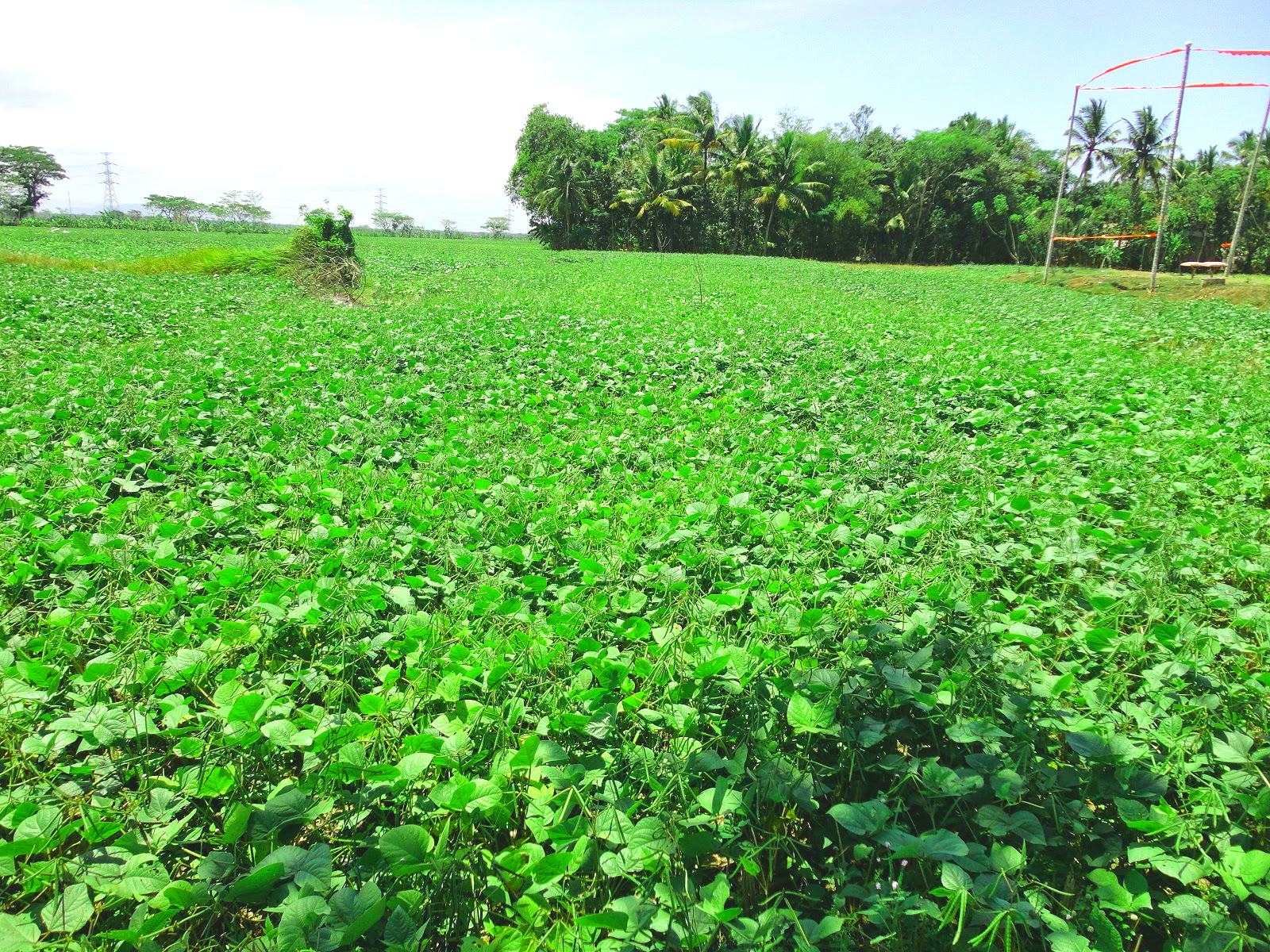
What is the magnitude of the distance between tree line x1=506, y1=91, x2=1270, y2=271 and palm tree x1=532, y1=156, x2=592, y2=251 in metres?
0.08

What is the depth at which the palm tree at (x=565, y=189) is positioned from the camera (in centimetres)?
3488

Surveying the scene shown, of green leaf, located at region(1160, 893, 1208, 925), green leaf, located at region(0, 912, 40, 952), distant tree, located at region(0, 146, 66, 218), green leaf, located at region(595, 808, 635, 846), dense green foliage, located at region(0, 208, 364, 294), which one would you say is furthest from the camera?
distant tree, located at region(0, 146, 66, 218)

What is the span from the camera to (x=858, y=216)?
34719 mm

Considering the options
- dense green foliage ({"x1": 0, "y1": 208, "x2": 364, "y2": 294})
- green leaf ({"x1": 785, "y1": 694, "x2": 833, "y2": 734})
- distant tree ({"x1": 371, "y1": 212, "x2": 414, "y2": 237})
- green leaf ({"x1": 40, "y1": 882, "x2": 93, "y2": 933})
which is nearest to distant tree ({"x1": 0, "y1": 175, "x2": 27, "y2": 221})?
distant tree ({"x1": 371, "y1": 212, "x2": 414, "y2": 237})

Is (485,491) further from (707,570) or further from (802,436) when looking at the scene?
(802,436)

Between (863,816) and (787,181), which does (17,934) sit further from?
(787,181)

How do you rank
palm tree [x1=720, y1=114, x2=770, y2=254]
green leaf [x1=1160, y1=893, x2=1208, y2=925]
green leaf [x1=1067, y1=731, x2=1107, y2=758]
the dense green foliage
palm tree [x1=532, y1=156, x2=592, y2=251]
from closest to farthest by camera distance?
green leaf [x1=1160, y1=893, x2=1208, y2=925] < green leaf [x1=1067, y1=731, x2=1107, y2=758] < the dense green foliage < palm tree [x1=720, y1=114, x2=770, y2=254] < palm tree [x1=532, y1=156, x2=592, y2=251]

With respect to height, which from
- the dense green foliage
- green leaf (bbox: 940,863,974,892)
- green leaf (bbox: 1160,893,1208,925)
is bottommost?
green leaf (bbox: 1160,893,1208,925)

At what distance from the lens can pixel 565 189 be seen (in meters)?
35.0

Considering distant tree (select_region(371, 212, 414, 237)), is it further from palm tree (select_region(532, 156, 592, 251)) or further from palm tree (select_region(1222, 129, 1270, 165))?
palm tree (select_region(1222, 129, 1270, 165))

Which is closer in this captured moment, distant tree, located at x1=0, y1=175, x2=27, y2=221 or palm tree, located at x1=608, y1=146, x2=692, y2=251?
palm tree, located at x1=608, y1=146, x2=692, y2=251

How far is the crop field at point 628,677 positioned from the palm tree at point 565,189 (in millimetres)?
33669

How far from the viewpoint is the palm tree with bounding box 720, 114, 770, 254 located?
32062mm

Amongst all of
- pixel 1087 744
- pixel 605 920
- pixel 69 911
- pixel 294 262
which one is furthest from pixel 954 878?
pixel 294 262
